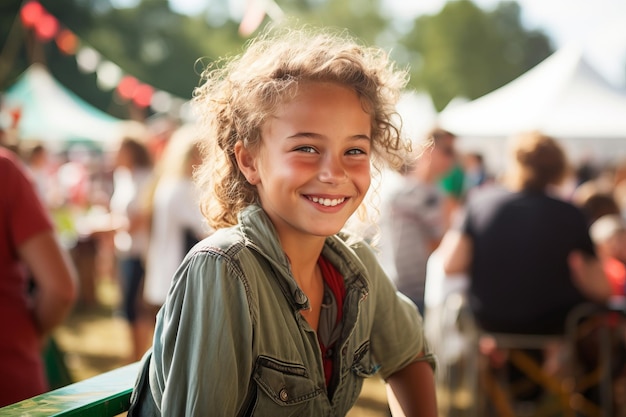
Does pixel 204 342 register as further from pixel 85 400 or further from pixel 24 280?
pixel 24 280

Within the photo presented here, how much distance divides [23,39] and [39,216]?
1297 inches

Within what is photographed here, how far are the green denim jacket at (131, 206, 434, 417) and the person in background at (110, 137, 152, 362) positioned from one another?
3.79 metres

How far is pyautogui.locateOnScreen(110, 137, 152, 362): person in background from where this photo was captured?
5082 millimetres

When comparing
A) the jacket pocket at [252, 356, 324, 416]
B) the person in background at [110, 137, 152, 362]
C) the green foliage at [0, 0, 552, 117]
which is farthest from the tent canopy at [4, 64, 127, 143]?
the green foliage at [0, 0, 552, 117]

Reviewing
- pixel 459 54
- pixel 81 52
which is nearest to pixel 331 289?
pixel 81 52

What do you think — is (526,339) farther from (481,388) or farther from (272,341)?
(272,341)

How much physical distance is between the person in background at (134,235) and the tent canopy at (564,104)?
4.17 meters

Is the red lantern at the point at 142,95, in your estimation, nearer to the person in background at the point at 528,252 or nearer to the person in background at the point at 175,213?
the person in background at the point at 175,213

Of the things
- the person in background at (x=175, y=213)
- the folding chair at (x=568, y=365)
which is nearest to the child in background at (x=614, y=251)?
the folding chair at (x=568, y=365)

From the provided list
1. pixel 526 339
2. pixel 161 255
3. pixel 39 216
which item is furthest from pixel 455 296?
pixel 39 216

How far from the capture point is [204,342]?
44.3 inches

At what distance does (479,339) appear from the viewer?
3.88 m

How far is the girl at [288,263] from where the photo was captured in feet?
3.80

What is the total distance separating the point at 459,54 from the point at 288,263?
4188 cm
